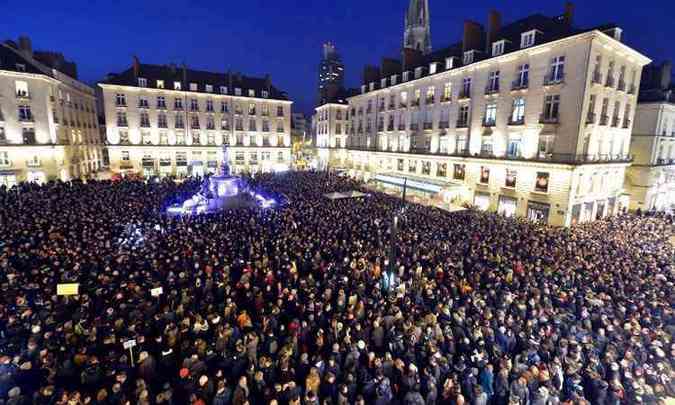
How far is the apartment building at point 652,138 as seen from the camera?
110 ft

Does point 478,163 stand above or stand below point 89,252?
above

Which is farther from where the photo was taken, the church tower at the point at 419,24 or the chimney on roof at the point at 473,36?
the church tower at the point at 419,24

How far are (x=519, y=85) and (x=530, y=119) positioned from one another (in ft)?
11.4

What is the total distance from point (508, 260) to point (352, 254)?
7781mm

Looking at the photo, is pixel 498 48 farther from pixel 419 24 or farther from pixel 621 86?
pixel 419 24

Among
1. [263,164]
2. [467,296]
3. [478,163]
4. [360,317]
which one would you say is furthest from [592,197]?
[263,164]

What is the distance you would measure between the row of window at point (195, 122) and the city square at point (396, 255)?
159 cm

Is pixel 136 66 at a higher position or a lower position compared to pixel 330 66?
lower

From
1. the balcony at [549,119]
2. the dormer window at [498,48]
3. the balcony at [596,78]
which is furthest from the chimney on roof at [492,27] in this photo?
the balcony at [596,78]

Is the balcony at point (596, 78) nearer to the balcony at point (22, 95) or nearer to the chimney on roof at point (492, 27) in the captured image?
the chimney on roof at point (492, 27)

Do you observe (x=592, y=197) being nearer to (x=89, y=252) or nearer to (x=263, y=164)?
(x=89, y=252)

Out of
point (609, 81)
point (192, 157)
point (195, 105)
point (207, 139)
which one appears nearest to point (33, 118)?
point (192, 157)

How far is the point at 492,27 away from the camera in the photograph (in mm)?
32031

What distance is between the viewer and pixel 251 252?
50.2 ft
